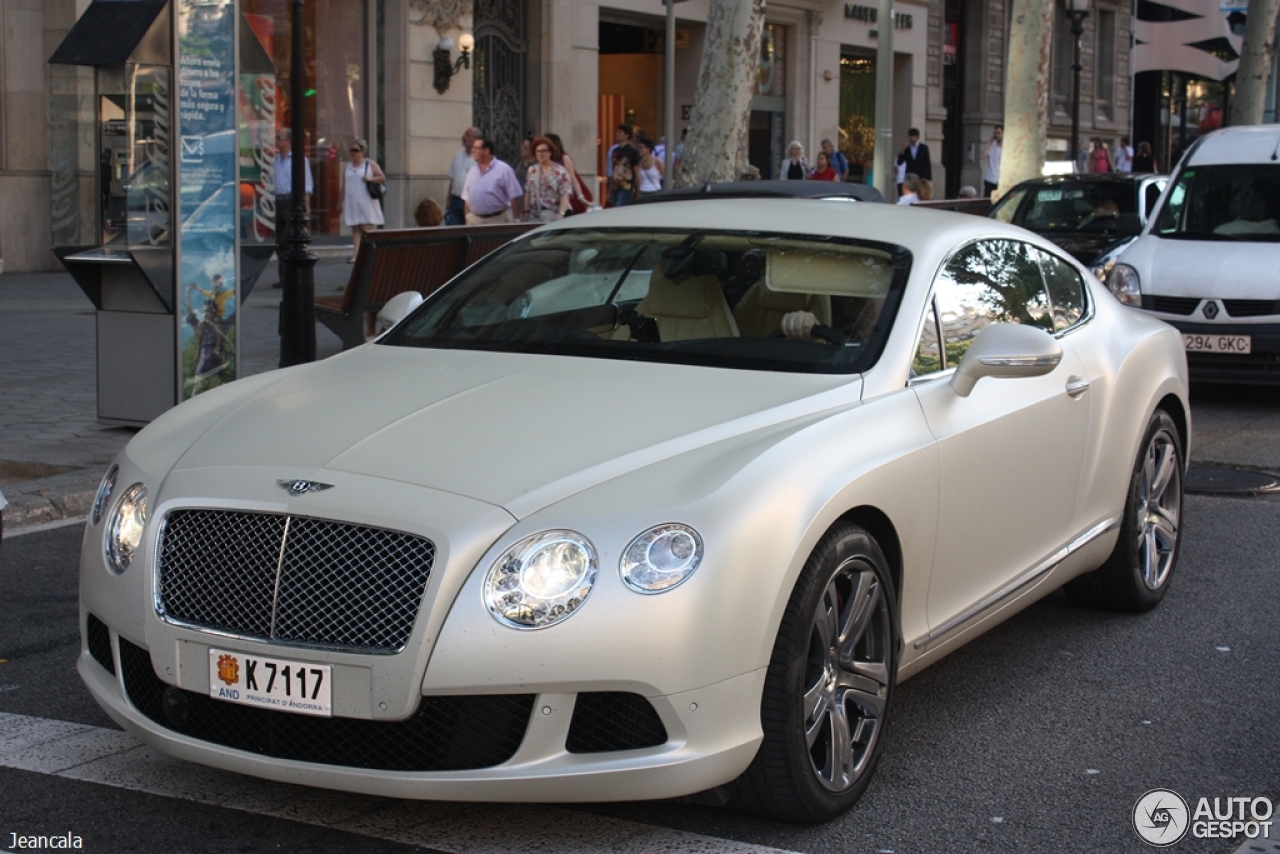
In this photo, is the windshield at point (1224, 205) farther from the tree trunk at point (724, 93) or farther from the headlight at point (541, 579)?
the headlight at point (541, 579)

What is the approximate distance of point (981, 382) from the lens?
16.5 ft

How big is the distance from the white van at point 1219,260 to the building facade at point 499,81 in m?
9.87

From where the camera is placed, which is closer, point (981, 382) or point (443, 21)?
point (981, 382)

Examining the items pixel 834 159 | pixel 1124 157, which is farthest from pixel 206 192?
pixel 1124 157

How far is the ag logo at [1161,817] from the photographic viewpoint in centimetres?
403

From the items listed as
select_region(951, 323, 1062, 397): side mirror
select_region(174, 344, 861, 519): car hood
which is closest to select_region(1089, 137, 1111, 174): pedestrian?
select_region(951, 323, 1062, 397): side mirror

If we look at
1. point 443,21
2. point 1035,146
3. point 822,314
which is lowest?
point 822,314

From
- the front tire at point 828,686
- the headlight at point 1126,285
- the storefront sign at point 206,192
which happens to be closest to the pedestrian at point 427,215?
the storefront sign at point 206,192

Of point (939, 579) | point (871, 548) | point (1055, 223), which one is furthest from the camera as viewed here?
point (1055, 223)

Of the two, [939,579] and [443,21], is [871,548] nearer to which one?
[939,579]

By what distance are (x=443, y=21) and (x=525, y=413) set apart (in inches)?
876

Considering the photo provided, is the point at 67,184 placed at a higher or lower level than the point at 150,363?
higher

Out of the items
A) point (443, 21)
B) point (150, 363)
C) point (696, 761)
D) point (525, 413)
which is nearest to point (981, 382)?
point (525, 413)

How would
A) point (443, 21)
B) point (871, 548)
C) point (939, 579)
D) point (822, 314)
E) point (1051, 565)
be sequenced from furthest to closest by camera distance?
point (443, 21), point (1051, 565), point (822, 314), point (939, 579), point (871, 548)
